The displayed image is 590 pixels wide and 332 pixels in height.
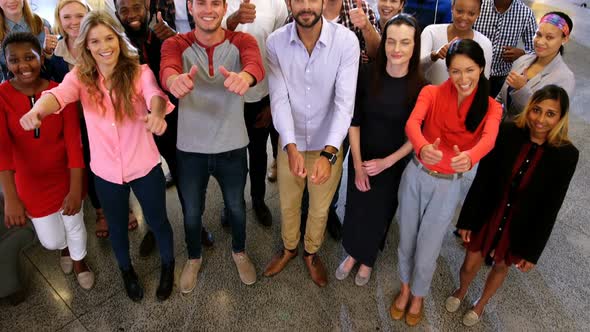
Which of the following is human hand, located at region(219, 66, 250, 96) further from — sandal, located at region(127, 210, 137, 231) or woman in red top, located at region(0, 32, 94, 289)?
sandal, located at region(127, 210, 137, 231)

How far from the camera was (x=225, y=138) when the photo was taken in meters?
2.04

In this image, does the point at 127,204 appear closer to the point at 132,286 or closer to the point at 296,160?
the point at 132,286

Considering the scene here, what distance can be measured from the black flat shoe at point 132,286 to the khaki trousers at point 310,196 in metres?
0.91

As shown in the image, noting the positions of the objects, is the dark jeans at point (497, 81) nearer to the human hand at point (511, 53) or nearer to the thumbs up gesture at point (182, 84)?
the human hand at point (511, 53)

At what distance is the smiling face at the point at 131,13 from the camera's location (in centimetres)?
214

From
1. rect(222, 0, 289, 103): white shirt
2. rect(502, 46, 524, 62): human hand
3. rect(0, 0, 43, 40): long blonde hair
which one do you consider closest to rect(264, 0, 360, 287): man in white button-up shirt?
rect(222, 0, 289, 103): white shirt

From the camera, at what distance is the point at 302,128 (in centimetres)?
218

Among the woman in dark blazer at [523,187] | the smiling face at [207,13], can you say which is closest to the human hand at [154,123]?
the smiling face at [207,13]

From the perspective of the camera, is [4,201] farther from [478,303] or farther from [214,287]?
[478,303]

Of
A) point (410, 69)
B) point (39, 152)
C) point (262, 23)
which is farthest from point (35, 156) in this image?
point (410, 69)

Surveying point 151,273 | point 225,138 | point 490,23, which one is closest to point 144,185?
point 225,138

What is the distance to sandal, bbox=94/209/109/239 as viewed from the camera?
2.86 meters

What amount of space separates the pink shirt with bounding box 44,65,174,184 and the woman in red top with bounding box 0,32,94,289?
235 millimetres

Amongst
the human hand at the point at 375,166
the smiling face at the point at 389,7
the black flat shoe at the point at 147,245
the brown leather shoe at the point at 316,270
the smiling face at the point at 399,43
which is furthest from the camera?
the black flat shoe at the point at 147,245
